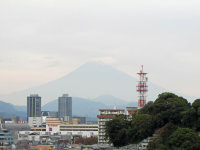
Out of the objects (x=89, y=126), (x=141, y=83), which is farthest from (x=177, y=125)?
(x=89, y=126)

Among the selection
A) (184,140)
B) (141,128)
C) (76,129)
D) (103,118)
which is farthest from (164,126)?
(76,129)

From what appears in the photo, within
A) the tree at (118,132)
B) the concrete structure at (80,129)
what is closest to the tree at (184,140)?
the tree at (118,132)

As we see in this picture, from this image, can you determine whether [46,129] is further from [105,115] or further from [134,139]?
[134,139]

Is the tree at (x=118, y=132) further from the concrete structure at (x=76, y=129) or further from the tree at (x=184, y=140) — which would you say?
the concrete structure at (x=76, y=129)

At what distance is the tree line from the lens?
69000 millimetres

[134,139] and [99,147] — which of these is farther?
[99,147]

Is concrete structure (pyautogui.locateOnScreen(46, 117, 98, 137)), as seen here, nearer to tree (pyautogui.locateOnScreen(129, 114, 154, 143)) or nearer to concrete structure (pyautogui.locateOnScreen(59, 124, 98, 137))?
concrete structure (pyautogui.locateOnScreen(59, 124, 98, 137))

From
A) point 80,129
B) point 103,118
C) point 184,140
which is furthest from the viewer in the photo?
point 80,129

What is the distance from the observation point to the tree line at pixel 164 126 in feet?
226

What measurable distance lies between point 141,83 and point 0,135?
3056 centimetres

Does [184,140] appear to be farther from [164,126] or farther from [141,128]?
[141,128]

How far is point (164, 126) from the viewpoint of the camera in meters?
77.4

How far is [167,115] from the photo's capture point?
261 ft

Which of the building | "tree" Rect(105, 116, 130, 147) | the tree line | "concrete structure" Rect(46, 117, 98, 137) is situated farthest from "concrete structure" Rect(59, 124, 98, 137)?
the tree line
